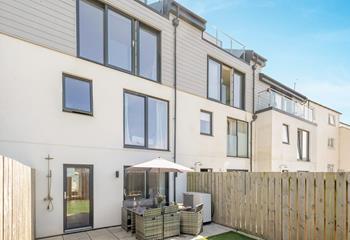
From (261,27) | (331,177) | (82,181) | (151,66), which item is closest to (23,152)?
(82,181)

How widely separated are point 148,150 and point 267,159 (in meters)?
8.03

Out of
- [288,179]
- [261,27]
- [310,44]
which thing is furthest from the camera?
[310,44]

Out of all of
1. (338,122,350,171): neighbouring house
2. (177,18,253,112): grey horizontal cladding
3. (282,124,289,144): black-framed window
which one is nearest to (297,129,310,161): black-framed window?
(282,124,289,144): black-framed window

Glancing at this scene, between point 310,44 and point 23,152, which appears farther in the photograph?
point 310,44

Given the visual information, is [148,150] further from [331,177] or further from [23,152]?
[331,177]

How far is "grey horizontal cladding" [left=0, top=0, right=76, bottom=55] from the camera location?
21.3 feet

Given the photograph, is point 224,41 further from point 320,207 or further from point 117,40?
point 320,207

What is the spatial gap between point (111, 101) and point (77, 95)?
44.5 inches

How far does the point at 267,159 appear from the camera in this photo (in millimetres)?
14219

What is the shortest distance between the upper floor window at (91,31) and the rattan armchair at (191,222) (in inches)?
224

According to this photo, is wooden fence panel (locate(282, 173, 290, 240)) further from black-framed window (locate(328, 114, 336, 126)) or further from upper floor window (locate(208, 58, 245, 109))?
black-framed window (locate(328, 114, 336, 126))

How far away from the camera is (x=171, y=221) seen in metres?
7.09

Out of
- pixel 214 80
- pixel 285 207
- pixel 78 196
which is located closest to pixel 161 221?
pixel 78 196

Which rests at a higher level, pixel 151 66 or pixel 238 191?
pixel 151 66
